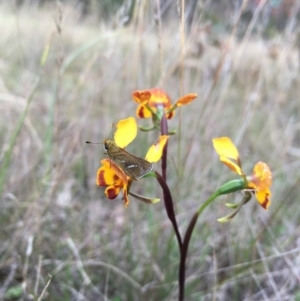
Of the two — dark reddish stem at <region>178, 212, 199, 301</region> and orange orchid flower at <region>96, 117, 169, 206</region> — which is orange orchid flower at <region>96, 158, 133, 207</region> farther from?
dark reddish stem at <region>178, 212, 199, 301</region>

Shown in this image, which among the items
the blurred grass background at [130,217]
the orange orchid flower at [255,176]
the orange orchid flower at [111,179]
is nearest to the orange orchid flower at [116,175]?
the orange orchid flower at [111,179]

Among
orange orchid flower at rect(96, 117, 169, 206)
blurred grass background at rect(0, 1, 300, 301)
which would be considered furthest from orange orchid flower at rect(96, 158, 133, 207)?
blurred grass background at rect(0, 1, 300, 301)

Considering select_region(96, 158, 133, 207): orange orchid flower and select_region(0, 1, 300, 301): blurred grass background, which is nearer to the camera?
select_region(96, 158, 133, 207): orange orchid flower

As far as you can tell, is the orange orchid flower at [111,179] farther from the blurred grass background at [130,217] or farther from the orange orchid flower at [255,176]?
the blurred grass background at [130,217]

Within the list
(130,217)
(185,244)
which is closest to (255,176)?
(185,244)

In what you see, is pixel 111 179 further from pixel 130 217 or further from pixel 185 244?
pixel 130 217

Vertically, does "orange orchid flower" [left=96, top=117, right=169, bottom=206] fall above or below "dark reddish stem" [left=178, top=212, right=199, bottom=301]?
above

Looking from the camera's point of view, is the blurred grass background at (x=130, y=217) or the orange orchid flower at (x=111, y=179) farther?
the blurred grass background at (x=130, y=217)

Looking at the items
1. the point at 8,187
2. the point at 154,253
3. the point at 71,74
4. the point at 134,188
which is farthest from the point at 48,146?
the point at 71,74

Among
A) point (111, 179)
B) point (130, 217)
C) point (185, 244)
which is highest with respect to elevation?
point (111, 179)
